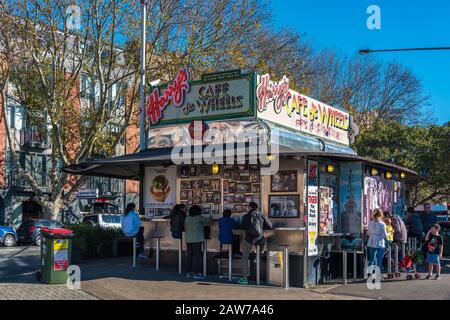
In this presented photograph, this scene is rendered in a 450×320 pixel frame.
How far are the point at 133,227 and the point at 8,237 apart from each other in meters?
18.6

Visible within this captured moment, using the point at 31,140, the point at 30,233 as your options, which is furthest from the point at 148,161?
the point at 31,140

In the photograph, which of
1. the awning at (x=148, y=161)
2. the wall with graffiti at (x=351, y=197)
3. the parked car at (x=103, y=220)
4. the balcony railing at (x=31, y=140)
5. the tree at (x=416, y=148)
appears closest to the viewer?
the awning at (x=148, y=161)

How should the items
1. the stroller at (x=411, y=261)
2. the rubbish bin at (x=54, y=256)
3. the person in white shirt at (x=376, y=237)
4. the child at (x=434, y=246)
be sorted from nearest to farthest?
the rubbish bin at (x=54, y=256) → the person in white shirt at (x=376, y=237) → the child at (x=434, y=246) → the stroller at (x=411, y=261)

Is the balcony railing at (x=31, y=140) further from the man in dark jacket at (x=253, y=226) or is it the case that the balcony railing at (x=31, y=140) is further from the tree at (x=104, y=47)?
the man in dark jacket at (x=253, y=226)

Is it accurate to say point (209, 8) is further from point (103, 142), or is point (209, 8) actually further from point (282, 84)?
point (282, 84)

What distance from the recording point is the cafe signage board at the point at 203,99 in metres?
15.0

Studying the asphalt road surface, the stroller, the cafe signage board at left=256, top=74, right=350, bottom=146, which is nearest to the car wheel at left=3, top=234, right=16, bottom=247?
the asphalt road surface

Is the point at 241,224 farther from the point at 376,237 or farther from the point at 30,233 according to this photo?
the point at 30,233

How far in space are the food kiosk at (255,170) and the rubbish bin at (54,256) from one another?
277 centimetres

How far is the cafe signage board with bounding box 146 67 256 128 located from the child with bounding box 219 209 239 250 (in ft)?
8.65

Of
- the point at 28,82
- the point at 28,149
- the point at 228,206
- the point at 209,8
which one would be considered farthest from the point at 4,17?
the point at 28,149

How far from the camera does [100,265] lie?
15961mm

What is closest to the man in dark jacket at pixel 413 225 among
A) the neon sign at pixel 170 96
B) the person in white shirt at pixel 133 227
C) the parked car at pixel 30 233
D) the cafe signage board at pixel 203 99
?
the cafe signage board at pixel 203 99

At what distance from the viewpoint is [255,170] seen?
46.9 feet
